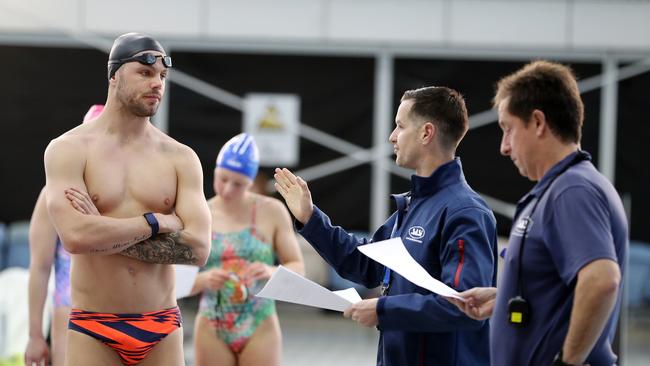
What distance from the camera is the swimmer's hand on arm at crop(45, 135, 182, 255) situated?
11.0 feet

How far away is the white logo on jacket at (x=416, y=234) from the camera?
322cm

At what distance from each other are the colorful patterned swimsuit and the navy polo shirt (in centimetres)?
235

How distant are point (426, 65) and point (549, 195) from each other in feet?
28.5

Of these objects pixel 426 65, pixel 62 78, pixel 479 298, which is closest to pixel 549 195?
pixel 479 298

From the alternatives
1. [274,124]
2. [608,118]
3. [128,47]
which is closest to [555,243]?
[128,47]

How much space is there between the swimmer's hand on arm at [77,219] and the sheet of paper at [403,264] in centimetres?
92

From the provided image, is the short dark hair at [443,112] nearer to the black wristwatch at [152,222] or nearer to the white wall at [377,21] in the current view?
the black wristwatch at [152,222]

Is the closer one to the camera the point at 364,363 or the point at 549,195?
the point at 549,195

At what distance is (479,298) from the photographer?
114 inches

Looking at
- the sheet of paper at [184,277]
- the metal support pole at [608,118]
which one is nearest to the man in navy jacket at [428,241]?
the sheet of paper at [184,277]

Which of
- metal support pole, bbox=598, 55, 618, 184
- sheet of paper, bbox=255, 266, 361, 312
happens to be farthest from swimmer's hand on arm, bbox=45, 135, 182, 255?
metal support pole, bbox=598, 55, 618, 184

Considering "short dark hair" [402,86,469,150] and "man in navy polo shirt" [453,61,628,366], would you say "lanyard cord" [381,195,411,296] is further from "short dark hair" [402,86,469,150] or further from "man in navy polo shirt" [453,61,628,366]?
"man in navy polo shirt" [453,61,628,366]

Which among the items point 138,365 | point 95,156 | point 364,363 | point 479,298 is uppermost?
point 95,156

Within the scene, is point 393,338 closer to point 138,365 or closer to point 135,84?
point 138,365
